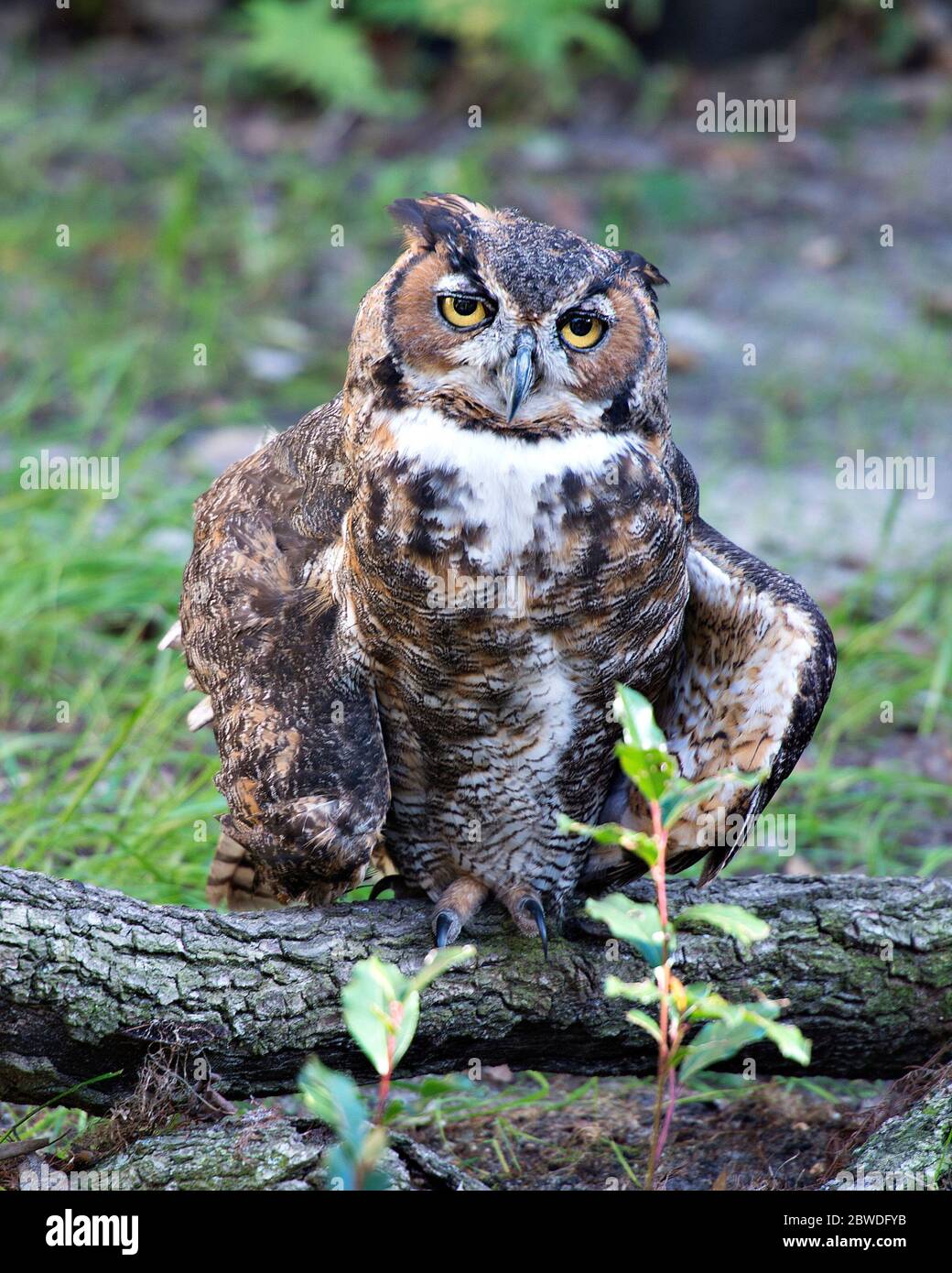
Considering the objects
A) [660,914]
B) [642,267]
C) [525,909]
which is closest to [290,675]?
[525,909]

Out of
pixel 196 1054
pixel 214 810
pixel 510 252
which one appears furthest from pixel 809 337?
pixel 196 1054

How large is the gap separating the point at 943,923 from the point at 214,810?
5.71ft

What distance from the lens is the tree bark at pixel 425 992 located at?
2.51 m

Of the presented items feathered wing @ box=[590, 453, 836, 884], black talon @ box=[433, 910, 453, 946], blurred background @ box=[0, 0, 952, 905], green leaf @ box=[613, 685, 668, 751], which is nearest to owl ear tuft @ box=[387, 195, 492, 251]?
feathered wing @ box=[590, 453, 836, 884]

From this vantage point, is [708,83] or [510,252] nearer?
[510,252]

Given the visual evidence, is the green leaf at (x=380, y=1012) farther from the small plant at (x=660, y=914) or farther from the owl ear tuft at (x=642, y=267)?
the owl ear tuft at (x=642, y=267)

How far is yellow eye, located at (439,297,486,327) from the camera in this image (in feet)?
8.41

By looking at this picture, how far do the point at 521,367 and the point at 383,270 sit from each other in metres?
5.06

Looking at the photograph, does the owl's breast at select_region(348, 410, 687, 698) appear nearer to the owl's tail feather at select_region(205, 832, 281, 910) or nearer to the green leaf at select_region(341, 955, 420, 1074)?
the owl's tail feather at select_region(205, 832, 281, 910)

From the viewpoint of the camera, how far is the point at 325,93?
8.55 metres

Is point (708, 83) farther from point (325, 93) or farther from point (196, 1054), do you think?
point (196, 1054)

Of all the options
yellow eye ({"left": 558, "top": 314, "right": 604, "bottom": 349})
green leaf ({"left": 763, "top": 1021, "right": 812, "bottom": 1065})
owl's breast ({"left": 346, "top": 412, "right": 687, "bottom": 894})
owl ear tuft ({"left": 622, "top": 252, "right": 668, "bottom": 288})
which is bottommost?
A: green leaf ({"left": 763, "top": 1021, "right": 812, "bottom": 1065})

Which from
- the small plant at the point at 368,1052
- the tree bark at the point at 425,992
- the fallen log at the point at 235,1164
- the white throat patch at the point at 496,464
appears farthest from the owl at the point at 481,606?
the small plant at the point at 368,1052

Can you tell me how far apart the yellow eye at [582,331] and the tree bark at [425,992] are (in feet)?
3.73
